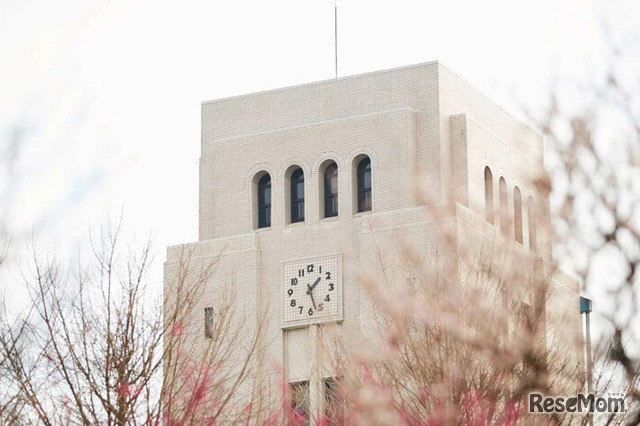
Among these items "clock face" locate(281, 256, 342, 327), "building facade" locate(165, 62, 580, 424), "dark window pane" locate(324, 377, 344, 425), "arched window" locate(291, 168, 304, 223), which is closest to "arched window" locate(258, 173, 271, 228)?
"building facade" locate(165, 62, 580, 424)

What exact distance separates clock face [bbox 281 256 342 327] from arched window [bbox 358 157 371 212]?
2.06 meters

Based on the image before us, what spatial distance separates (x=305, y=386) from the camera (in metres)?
53.6

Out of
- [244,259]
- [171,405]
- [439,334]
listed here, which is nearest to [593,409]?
[171,405]

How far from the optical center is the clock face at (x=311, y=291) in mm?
55312

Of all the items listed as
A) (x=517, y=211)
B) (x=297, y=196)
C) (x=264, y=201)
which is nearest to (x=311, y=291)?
(x=297, y=196)

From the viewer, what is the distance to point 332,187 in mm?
57125

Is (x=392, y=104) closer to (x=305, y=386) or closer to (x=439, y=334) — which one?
(x=305, y=386)

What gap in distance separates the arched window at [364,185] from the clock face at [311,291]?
206cm

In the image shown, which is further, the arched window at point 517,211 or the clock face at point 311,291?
the arched window at point 517,211

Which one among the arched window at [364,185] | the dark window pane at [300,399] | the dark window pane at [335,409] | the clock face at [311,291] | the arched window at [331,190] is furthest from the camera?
the arched window at [331,190]

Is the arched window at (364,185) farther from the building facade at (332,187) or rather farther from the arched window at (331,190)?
the arched window at (331,190)

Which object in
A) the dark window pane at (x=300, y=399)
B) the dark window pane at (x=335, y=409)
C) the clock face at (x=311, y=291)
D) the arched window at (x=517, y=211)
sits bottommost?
the dark window pane at (x=335, y=409)

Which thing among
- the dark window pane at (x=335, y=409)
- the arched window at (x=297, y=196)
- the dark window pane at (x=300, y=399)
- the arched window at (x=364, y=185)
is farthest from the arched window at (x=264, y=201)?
the dark window pane at (x=335, y=409)

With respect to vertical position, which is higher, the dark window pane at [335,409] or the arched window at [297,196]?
the arched window at [297,196]
